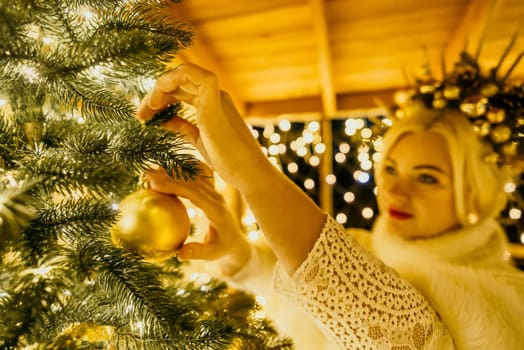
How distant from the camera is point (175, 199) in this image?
0.59 metres

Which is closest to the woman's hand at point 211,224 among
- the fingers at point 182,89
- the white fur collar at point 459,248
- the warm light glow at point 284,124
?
the fingers at point 182,89

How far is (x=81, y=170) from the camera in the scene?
1.34 ft

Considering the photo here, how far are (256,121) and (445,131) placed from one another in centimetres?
217

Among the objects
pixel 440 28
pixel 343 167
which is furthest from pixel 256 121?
pixel 440 28

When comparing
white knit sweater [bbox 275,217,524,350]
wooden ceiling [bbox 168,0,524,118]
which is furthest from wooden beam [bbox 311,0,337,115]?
white knit sweater [bbox 275,217,524,350]

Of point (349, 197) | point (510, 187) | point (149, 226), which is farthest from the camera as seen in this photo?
point (349, 197)

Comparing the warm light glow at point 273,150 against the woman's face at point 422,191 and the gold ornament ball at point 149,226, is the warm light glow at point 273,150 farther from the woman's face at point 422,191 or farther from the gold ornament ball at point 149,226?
the gold ornament ball at point 149,226

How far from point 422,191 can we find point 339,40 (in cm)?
162

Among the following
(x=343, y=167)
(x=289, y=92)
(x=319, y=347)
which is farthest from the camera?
(x=343, y=167)

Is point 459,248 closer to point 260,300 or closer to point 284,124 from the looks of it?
point 260,300

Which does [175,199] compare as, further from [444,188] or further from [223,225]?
[444,188]

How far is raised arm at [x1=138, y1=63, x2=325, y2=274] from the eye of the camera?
532 mm

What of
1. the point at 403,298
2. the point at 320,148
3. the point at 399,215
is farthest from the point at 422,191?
the point at 320,148

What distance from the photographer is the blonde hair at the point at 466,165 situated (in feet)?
3.73
